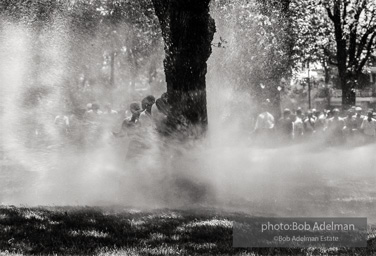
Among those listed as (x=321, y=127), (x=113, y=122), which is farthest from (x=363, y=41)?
(x=113, y=122)

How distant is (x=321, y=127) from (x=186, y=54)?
549 inches

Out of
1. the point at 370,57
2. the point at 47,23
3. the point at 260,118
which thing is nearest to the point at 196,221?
the point at 260,118

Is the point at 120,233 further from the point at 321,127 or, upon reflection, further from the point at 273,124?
the point at 321,127

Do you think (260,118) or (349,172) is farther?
(260,118)

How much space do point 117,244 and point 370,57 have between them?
3242 cm

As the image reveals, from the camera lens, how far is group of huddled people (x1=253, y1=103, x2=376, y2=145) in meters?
20.8

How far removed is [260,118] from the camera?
2072 centimetres

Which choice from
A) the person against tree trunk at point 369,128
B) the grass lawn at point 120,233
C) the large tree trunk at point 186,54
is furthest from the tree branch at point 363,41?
the grass lawn at point 120,233

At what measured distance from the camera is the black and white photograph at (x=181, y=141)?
6805mm

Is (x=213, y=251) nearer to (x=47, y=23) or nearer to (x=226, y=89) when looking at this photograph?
(x=47, y=23)

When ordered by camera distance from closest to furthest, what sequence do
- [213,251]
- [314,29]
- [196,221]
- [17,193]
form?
1. [213,251]
2. [196,221]
3. [17,193]
4. [314,29]

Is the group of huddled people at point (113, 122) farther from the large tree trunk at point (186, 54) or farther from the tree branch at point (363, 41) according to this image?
the tree branch at point (363, 41)

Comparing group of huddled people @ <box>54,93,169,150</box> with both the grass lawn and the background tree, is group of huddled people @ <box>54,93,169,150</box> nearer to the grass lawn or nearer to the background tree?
the grass lawn

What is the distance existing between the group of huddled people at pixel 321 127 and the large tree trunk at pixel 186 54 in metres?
10.0
